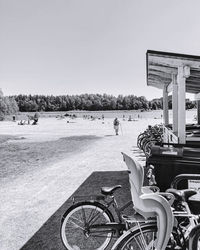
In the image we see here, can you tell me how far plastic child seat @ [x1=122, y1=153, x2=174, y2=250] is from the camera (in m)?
2.38

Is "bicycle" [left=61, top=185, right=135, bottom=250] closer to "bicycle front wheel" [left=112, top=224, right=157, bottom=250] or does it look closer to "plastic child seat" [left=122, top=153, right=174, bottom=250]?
"bicycle front wheel" [left=112, top=224, right=157, bottom=250]

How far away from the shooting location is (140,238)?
101 inches

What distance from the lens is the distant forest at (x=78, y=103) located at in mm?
150125

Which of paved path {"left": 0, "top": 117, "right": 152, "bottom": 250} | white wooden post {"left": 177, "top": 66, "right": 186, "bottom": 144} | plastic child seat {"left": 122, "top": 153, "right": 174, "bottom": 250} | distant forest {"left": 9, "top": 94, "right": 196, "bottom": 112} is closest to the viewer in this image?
plastic child seat {"left": 122, "top": 153, "right": 174, "bottom": 250}

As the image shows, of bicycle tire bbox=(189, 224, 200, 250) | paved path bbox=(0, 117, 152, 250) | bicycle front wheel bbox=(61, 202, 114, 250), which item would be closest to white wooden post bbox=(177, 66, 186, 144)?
paved path bbox=(0, 117, 152, 250)

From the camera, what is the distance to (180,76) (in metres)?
5.97

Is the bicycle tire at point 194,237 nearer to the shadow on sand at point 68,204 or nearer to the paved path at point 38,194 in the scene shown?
the shadow on sand at point 68,204

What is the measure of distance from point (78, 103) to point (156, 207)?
523 feet

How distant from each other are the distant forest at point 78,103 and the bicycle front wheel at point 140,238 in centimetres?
14680

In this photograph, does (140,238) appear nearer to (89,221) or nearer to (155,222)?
(155,222)

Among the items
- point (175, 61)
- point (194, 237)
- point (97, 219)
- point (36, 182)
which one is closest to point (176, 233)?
point (194, 237)

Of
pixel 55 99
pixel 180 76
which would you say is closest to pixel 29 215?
pixel 180 76

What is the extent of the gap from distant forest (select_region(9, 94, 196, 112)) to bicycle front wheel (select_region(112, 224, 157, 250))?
147 m

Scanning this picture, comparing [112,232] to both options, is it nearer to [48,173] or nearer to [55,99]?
[48,173]
